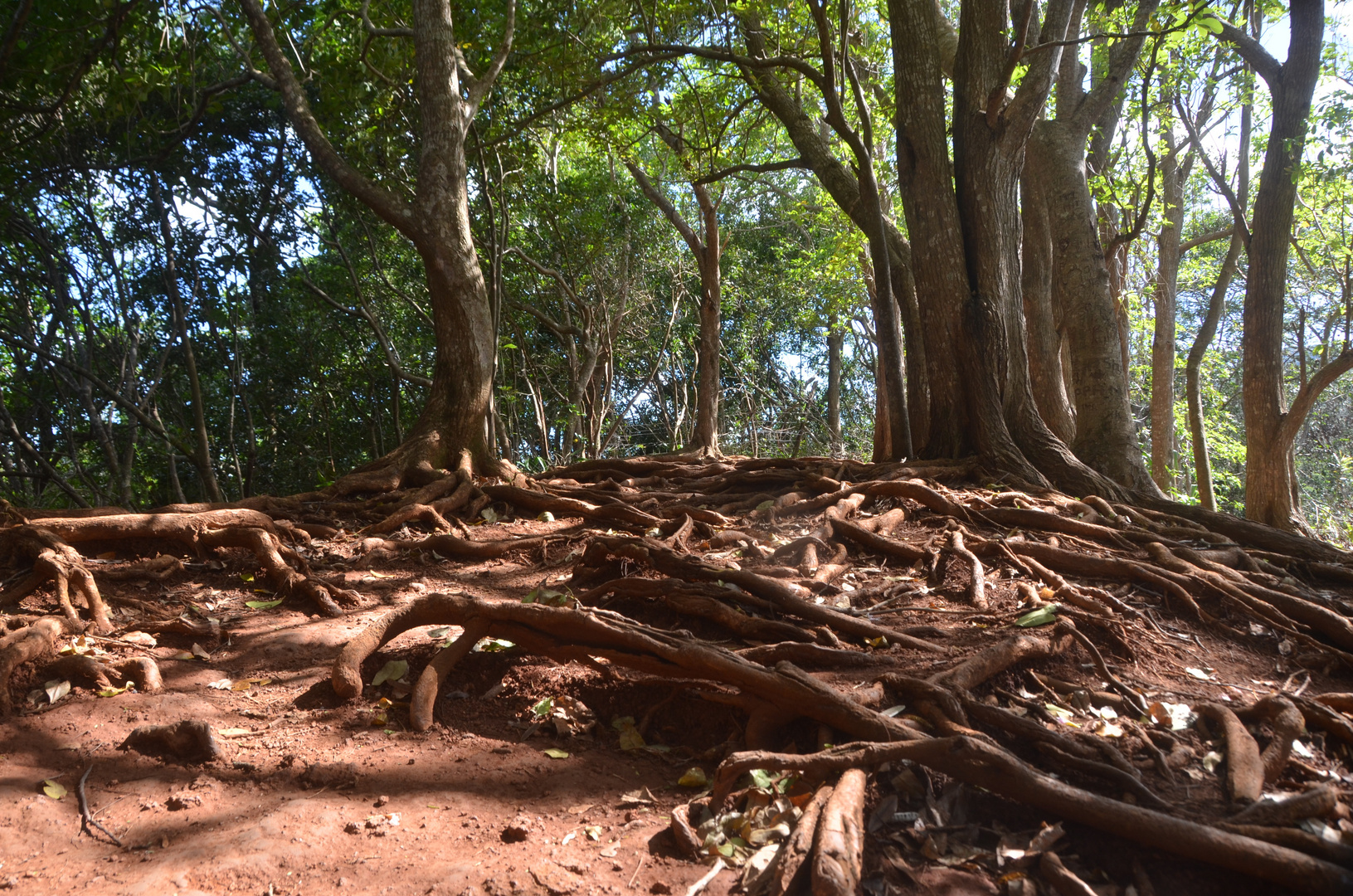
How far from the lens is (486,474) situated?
7316 millimetres

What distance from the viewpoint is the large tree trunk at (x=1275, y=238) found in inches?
316

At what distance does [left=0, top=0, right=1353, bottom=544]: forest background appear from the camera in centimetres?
888

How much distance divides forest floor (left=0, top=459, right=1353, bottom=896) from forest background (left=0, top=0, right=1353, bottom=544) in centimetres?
375

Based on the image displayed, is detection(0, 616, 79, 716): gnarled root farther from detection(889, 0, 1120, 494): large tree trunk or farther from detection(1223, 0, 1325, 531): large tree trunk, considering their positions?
detection(1223, 0, 1325, 531): large tree trunk

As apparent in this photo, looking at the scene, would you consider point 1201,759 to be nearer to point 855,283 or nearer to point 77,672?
point 77,672

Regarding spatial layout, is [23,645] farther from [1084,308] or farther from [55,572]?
[1084,308]

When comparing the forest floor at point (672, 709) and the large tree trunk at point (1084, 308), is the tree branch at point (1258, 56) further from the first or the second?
the forest floor at point (672, 709)

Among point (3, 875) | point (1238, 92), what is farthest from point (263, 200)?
point (1238, 92)

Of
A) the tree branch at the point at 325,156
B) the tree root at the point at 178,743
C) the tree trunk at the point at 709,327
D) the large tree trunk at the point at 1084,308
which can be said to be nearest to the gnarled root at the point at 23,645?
the tree root at the point at 178,743

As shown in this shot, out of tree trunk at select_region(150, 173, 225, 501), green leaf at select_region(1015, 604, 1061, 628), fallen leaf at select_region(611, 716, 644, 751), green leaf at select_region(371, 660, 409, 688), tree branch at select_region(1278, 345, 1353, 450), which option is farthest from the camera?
tree trunk at select_region(150, 173, 225, 501)

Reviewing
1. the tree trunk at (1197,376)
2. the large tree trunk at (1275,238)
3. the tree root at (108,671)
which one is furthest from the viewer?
the tree trunk at (1197,376)

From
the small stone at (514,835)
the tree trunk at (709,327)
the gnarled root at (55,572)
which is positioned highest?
the tree trunk at (709,327)

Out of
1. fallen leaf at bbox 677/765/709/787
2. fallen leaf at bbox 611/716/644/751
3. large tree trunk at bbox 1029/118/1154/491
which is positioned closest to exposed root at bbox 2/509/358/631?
fallen leaf at bbox 611/716/644/751

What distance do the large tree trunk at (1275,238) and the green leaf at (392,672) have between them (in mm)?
9055
